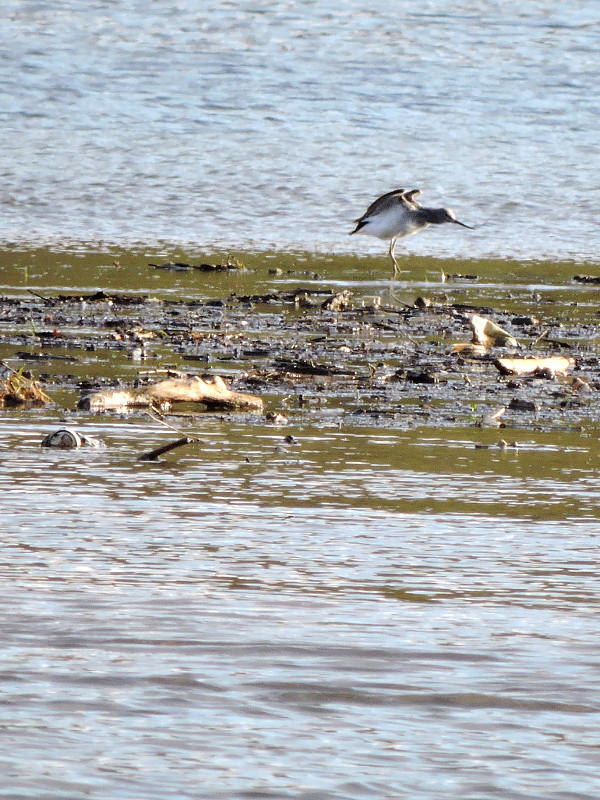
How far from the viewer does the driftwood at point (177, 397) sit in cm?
765

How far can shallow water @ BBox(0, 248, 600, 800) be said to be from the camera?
3426mm

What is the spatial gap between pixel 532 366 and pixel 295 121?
48.2 feet

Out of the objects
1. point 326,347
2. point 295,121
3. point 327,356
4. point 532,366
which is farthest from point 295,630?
point 295,121

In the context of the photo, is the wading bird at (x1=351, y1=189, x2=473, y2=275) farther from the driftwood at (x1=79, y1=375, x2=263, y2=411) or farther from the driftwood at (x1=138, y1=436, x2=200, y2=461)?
the driftwood at (x1=138, y1=436, x2=200, y2=461)

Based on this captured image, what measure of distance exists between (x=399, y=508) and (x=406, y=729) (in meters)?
2.18

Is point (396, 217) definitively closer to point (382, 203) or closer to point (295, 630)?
point (382, 203)

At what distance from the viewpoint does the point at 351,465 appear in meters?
6.52

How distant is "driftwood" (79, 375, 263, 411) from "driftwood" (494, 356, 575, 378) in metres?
1.63

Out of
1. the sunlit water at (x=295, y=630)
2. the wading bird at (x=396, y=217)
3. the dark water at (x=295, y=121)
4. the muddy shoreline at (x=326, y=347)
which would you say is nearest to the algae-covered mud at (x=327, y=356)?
the muddy shoreline at (x=326, y=347)

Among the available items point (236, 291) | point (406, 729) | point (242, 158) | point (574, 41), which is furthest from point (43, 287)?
point (574, 41)

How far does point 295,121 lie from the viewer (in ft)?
76.2

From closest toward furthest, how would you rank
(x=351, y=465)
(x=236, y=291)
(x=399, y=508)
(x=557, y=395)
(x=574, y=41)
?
(x=399, y=508)
(x=351, y=465)
(x=557, y=395)
(x=236, y=291)
(x=574, y=41)

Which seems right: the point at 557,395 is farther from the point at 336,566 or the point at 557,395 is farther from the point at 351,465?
the point at 336,566

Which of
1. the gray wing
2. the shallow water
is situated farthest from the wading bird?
the shallow water
